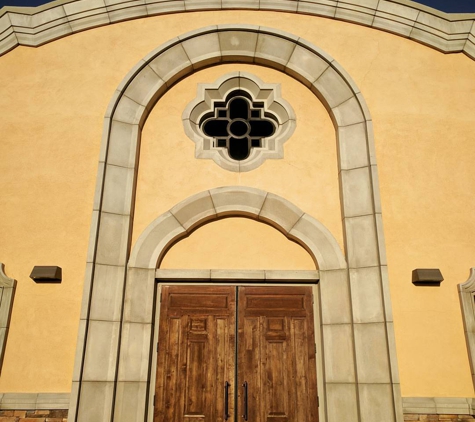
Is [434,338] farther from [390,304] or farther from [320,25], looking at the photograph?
[320,25]

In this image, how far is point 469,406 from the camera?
21.6 ft

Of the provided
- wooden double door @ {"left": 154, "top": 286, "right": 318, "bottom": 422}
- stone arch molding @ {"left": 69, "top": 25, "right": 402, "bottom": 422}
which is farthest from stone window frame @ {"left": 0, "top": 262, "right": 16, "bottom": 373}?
wooden double door @ {"left": 154, "top": 286, "right": 318, "bottom": 422}

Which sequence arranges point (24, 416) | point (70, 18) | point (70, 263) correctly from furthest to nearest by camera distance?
point (70, 18) → point (70, 263) → point (24, 416)

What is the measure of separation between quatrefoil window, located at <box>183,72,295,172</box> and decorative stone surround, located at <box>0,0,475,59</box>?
149 centimetres

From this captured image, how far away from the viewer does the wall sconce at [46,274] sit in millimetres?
7016

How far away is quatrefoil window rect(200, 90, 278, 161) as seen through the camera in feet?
27.0

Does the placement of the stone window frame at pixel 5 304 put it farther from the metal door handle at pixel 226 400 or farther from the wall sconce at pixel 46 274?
the metal door handle at pixel 226 400

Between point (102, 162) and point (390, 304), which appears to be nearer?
point (390, 304)

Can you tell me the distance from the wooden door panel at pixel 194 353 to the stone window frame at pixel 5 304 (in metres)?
2.03

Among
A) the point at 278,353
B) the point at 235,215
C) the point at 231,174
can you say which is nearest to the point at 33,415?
the point at 278,353

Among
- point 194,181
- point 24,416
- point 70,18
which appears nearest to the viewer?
point 24,416

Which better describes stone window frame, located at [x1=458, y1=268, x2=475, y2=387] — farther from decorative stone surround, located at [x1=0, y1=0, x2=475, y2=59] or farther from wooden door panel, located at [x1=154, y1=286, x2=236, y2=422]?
decorative stone surround, located at [x1=0, y1=0, x2=475, y2=59]

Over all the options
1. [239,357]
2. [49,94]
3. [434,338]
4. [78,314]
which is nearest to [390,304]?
[434,338]

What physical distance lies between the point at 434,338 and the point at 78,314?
479 centimetres
